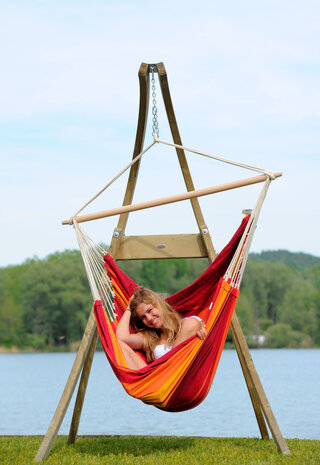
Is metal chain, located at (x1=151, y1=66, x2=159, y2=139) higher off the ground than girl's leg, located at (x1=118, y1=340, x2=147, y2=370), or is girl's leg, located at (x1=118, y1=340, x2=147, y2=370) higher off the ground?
metal chain, located at (x1=151, y1=66, x2=159, y2=139)

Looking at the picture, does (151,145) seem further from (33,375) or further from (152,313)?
(33,375)

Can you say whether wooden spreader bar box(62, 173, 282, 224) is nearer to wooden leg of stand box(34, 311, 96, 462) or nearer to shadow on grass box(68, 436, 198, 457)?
wooden leg of stand box(34, 311, 96, 462)

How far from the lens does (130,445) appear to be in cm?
404

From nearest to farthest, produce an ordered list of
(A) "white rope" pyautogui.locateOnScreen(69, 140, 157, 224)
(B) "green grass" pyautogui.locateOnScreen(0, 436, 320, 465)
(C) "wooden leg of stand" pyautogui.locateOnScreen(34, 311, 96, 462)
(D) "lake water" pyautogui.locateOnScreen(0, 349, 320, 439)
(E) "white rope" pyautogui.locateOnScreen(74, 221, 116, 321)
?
(B) "green grass" pyautogui.locateOnScreen(0, 436, 320, 465) < (C) "wooden leg of stand" pyautogui.locateOnScreen(34, 311, 96, 462) < (E) "white rope" pyautogui.locateOnScreen(74, 221, 116, 321) < (A) "white rope" pyautogui.locateOnScreen(69, 140, 157, 224) < (D) "lake water" pyautogui.locateOnScreen(0, 349, 320, 439)

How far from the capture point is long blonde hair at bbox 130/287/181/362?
367 centimetres

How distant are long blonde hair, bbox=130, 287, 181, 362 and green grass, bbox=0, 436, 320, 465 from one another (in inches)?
22.4

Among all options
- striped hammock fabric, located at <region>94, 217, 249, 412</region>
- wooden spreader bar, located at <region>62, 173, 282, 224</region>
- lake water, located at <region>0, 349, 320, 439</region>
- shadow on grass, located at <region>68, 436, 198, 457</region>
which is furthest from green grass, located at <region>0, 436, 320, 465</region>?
wooden spreader bar, located at <region>62, 173, 282, 224</region>

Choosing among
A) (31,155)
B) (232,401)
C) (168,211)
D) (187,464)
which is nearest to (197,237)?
(187,464)

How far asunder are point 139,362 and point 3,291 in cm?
2788

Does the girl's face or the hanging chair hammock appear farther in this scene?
the girl's face

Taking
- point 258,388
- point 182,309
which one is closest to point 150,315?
point 182,309

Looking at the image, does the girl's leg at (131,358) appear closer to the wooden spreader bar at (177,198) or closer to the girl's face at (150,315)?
the girl's face at (150,315)

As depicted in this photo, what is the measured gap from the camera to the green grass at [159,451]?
11.2ft

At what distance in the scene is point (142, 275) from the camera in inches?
1172
